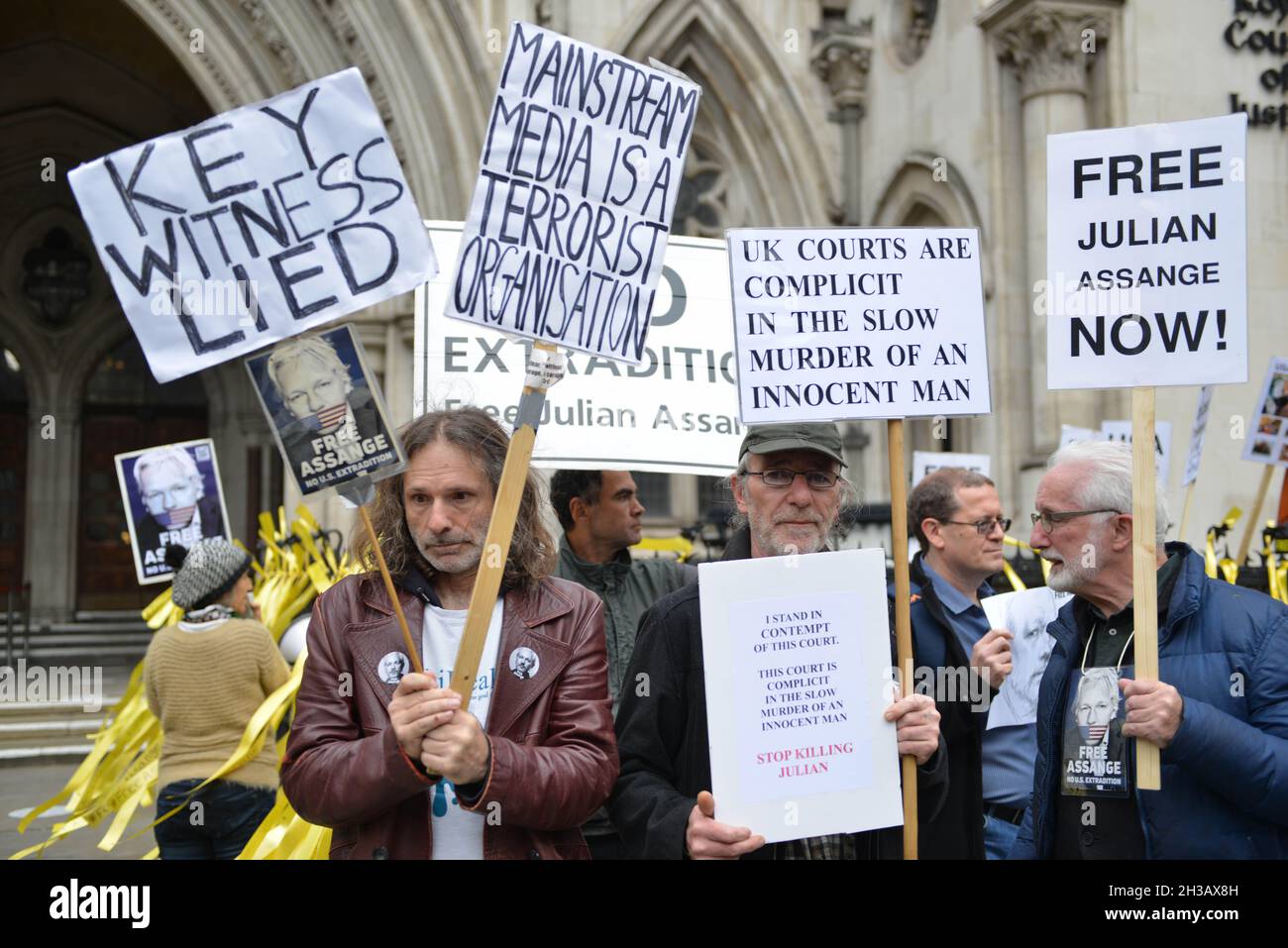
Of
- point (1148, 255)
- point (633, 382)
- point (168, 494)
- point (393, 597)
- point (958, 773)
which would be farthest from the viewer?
point (168, 494)

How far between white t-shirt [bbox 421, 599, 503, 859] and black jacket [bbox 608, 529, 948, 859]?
288 millimetres

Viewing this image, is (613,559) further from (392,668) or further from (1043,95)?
(1043,95)

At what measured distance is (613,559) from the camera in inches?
152

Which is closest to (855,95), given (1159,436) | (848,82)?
(848,82)

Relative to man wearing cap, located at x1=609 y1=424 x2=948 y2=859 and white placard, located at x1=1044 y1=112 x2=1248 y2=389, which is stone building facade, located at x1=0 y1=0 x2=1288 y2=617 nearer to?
white placard, located at x1=1044 y1=112 x2=1248 y2=389

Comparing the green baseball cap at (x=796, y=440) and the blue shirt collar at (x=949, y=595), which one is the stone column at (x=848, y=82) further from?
the green baseball cap at (x=796, y=440)

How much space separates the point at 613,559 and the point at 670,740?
1.40m

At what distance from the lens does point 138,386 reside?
1794 centimetres

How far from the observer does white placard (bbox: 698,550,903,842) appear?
7.44ft

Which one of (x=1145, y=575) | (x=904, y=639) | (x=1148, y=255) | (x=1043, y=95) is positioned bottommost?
(x=904, y=639)

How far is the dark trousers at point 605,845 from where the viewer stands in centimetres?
318

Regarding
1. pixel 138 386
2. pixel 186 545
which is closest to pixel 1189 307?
pixel 186 545
